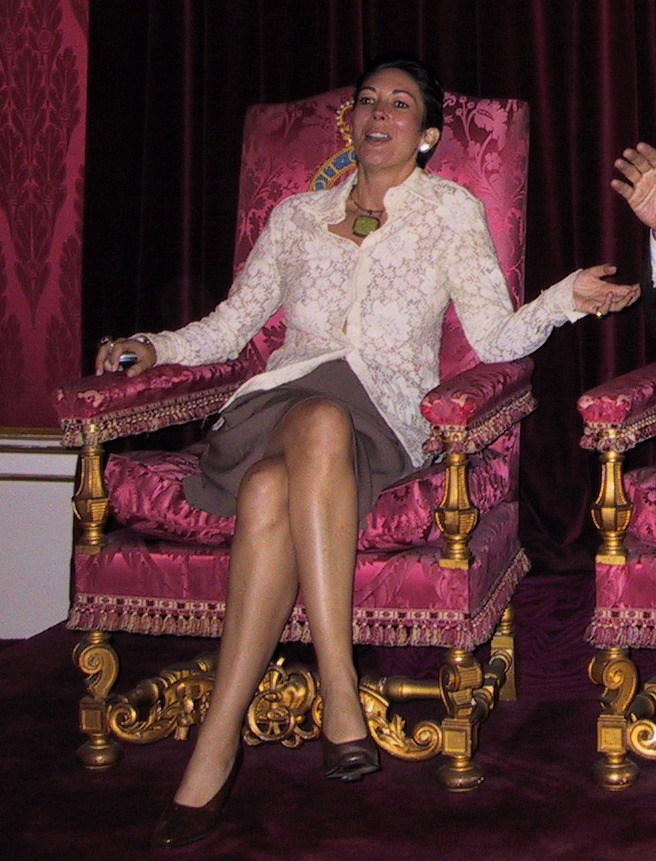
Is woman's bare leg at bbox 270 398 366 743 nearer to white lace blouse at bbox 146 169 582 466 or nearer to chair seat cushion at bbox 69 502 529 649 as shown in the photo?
chair seat cushion at bbox 69 502 529 649

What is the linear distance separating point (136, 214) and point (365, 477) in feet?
A: 5.45

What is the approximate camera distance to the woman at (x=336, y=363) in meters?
2.56

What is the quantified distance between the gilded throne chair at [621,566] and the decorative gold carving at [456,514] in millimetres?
241

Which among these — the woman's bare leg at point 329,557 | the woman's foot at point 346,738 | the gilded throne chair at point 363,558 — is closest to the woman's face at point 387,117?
the gilded throne chair at point 363,558

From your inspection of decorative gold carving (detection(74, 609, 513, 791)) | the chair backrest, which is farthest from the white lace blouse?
decorative gold carving (detection(74, 609, 513, 791))

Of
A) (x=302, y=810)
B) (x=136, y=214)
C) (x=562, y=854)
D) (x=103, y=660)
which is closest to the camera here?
(x=562, y=854)

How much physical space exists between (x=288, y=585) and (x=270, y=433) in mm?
355

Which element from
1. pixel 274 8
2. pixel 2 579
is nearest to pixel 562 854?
pixel 2 579

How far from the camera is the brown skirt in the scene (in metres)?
2.78

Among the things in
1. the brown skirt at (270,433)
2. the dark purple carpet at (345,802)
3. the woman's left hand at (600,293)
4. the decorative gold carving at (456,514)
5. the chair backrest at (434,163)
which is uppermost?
the chair backrest at (434,163)

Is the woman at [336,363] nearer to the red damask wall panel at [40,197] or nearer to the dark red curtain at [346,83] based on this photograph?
the dark red curtain at [346,83]

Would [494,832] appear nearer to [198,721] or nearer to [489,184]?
[198,721]

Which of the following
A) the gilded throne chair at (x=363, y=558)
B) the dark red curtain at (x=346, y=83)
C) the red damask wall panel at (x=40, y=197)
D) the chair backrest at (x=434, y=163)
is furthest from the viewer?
the red damask wall panel at (x=40, y=197)

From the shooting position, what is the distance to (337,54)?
384cm
